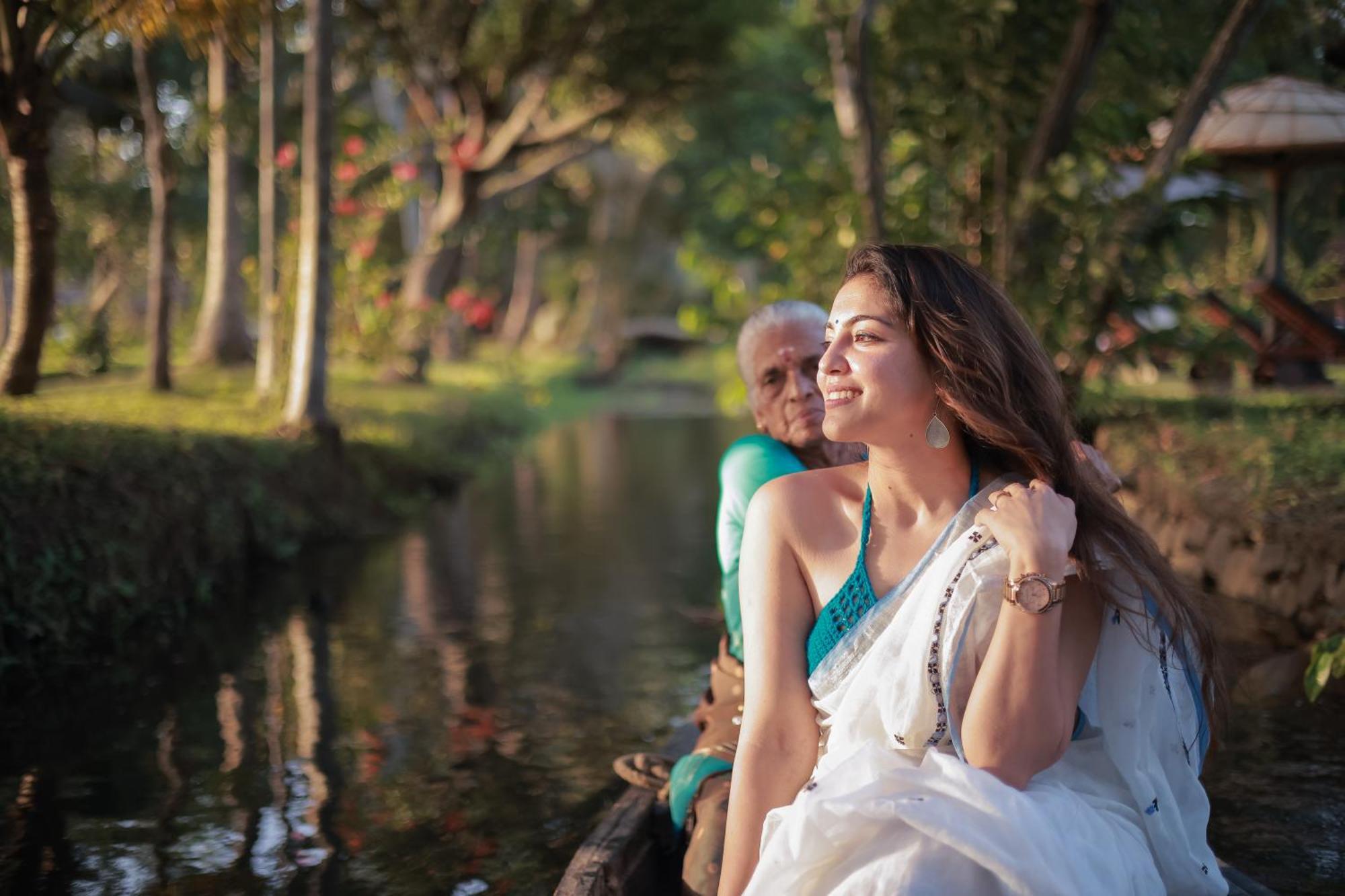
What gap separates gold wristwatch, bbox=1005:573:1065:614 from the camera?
269 centimetres

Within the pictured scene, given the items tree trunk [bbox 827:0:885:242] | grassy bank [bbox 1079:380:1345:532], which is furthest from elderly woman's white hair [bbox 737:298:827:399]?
tree trunk [bbox 827:0:885:242]

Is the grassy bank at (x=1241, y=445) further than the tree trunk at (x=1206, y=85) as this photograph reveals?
No

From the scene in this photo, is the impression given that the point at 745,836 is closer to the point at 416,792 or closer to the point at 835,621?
the point at 835,621

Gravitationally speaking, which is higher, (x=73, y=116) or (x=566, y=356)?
(x=73, y=116)

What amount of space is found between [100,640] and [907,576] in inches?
245

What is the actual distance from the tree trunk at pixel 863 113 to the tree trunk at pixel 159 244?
7338 mm

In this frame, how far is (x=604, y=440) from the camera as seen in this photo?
23219 millimetres

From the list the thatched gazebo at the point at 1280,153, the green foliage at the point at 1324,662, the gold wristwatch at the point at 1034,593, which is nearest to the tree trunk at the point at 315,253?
the thatched gazebo at the point at 1280,153

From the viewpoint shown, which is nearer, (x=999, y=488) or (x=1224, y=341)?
(x=999, y=488)

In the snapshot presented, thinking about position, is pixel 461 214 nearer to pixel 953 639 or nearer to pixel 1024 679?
pixel 953 639

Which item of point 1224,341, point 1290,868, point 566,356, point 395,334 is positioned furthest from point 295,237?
point 566,356

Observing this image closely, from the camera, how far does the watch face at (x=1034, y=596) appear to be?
2689 mm

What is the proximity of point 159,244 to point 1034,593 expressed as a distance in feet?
46.0

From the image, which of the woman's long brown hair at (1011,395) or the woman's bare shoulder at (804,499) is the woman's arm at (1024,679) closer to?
the woman's long brown hair at (1011,395)
